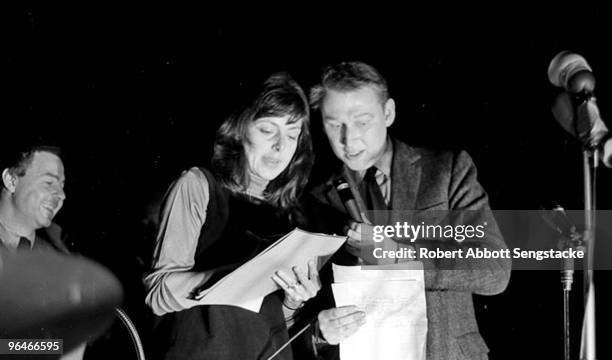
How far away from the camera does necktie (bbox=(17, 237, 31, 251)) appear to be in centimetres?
249

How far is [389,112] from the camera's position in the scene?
2582 millimetres

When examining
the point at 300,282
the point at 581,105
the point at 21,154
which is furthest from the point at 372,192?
the point at 21,154

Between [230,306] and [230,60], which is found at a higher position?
[230,60]

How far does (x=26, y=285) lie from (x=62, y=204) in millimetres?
306

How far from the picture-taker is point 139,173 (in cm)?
257

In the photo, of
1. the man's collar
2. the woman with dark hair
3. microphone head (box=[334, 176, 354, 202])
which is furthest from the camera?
the man's collar

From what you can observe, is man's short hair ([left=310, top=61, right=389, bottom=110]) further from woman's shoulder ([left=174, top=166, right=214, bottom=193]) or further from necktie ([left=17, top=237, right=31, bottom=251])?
necktie ([left=17, top=237, right=31, bottom=251])

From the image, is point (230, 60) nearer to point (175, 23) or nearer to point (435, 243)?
point (175, 23)

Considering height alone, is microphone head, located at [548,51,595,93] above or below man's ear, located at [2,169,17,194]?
above

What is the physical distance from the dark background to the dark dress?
25 centimetres

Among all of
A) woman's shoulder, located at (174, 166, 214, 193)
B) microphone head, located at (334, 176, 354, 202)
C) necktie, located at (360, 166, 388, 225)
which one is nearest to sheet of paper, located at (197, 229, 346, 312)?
microphone head, located at (334, 176, 354, 202)

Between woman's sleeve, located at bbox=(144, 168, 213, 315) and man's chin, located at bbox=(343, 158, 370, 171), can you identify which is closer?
Answer: woman's sleeve, located at bbox=(144, 168, 213, 315)

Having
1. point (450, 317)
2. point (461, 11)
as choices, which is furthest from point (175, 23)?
point (450, 317)

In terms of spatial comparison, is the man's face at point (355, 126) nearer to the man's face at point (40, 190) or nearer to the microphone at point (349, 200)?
the microphone at point (349, 200)
